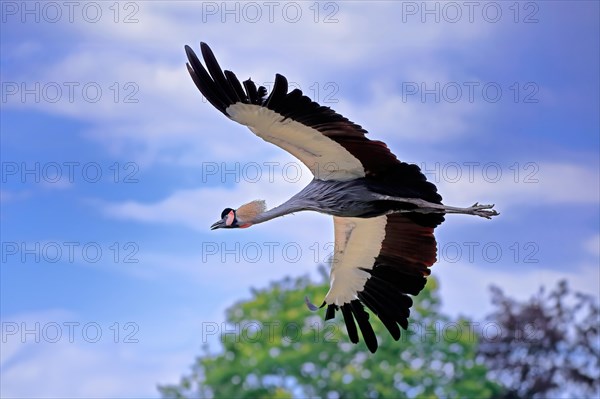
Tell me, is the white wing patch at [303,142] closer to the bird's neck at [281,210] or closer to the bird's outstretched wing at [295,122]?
the bird's outstretched wing at [295,122]

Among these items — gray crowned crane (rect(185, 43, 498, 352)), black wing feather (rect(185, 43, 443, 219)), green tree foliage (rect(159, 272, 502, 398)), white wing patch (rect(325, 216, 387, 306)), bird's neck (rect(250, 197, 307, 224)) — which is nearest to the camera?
black wing feather (rect(185, 43, 443, 219))

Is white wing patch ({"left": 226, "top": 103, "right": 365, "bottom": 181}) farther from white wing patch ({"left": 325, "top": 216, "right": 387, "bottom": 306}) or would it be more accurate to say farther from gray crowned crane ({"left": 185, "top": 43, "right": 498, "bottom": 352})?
white wing patch ({"left": 325, "top": 216, "right": 387, "bottom": 306})

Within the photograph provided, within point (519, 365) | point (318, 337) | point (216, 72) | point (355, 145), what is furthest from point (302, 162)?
point (519, 365)

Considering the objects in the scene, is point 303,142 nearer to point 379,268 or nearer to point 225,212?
point 225,212

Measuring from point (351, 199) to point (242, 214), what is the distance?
1.34 meters

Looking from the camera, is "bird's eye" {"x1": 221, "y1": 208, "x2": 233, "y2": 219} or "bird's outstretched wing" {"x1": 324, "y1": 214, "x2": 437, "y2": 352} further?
"bird's outstretched wing" {"x1": 324, "y1": 214, "x2": 437, "y2": 352}

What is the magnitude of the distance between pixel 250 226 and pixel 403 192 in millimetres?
1913

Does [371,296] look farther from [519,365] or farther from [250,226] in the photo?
[519,365]

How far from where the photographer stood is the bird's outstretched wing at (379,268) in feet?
50.9

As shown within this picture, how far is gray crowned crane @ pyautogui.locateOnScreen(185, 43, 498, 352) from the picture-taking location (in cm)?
1367

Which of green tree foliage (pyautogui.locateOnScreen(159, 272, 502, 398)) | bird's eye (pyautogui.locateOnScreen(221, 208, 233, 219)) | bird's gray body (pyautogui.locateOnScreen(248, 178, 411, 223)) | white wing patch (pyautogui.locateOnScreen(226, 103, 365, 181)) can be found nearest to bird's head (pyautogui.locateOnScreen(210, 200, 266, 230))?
bird's eye (pyautogui.locateOnScreen(221, 208, 233, 219))

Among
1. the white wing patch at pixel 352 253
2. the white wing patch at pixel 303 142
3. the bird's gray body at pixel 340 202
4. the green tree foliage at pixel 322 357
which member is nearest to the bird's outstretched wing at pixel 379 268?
the white wing patch at pixel 352 253

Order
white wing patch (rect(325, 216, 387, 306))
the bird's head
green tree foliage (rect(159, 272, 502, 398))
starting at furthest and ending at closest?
1. green tree foliage (rect(159, 272, 502, 398))
2. white wing patch (rect(325, 216, 387, 306))
3. the bird's head

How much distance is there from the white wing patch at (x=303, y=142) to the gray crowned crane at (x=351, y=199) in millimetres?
11
